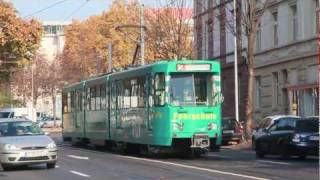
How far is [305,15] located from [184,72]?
667 inches

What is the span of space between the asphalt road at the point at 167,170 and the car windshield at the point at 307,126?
109 cm

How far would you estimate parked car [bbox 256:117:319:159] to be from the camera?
82.1 ft

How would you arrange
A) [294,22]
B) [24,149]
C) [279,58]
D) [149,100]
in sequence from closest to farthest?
[24,149] < [149,100] < [294,22] < [279,58]

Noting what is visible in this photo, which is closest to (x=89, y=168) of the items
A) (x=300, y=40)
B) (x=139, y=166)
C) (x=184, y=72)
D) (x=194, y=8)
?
(x=139, y=166)

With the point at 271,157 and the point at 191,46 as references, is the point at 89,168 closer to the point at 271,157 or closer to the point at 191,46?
the point at 271,157

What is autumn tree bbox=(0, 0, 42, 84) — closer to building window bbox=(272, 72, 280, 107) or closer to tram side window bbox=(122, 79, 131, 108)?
tram side window bbox=(122, 79, 131, 108)

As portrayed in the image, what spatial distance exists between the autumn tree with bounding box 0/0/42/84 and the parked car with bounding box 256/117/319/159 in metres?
18.0

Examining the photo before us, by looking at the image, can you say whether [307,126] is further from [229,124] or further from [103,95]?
[229,124]

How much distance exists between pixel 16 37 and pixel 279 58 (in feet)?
50.1

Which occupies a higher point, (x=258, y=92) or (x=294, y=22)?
(x=294, y=22)

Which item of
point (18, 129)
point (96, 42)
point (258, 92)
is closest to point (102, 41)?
point (96, 42)

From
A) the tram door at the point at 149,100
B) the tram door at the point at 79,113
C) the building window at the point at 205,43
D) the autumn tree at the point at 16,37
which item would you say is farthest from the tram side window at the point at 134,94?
the building window at the point at 205,43

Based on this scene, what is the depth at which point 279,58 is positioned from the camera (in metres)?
44.2

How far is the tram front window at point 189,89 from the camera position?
25766mm
